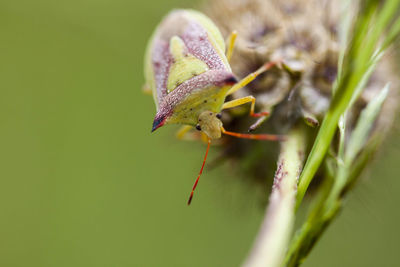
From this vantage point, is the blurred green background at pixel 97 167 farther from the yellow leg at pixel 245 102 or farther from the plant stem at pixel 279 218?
the plant stem at pixel 279 218

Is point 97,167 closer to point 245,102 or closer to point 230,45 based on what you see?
point 230,45

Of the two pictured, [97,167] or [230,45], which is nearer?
[230,45]

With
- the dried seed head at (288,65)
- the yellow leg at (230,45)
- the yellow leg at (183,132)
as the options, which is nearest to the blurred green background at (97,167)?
the yellow leg at (183,132)

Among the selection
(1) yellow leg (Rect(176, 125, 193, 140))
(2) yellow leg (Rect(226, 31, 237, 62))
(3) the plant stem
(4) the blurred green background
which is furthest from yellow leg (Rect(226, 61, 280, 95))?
(4) the blurred green background

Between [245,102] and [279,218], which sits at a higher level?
[279,218]

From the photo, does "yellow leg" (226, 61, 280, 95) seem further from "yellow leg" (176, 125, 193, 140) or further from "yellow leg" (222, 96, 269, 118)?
"yellow leg" (176, 125, 193, 140)

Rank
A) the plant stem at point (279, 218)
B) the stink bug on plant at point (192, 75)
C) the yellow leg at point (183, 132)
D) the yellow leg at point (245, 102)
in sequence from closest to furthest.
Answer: the plant stem at point (279, 218), the stink bug on plant at point (192, 75), the yellow leg at point (245, 102), the yellow leg at point (183, 132)

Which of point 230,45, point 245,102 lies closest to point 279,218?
point 245,102

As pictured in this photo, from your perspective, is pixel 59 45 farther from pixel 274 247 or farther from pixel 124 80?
pixel 274 247
